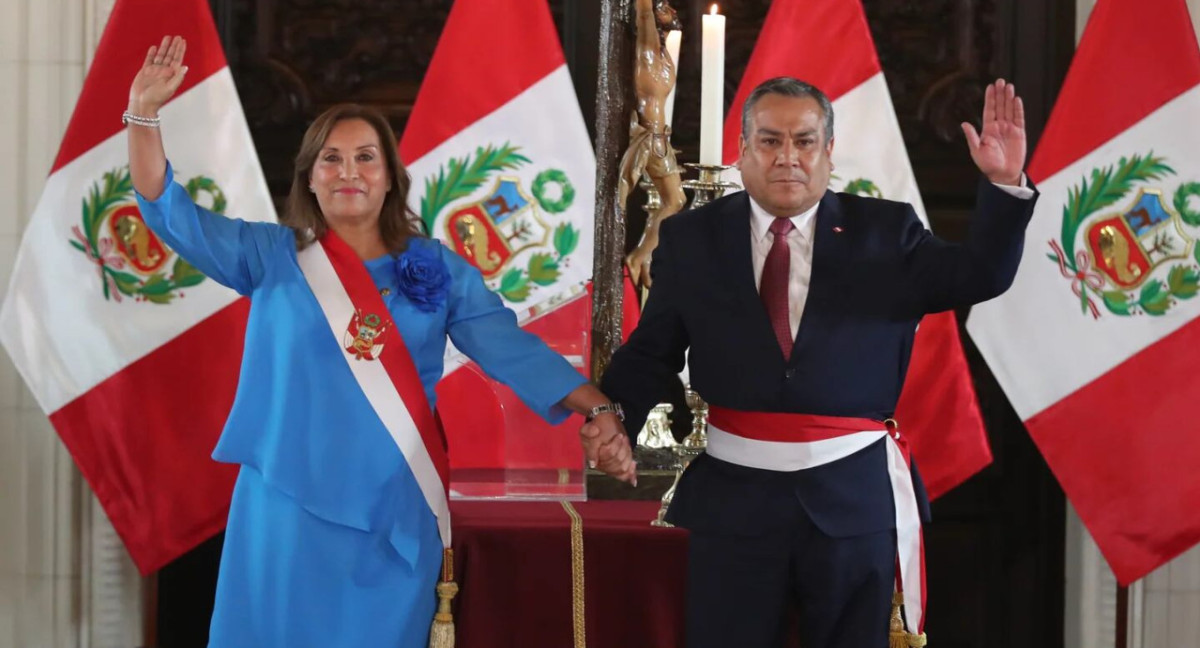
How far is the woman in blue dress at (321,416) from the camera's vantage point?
2.10 meters

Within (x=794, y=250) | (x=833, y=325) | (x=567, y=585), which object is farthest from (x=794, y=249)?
(x=567, y=585)

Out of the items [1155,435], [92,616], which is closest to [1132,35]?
[1155,435]

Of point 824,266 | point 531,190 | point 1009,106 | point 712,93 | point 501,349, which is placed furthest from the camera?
point 531,190

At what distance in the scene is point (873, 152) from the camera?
11.3 feet

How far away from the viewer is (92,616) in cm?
352

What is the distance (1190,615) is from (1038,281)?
3.22ft

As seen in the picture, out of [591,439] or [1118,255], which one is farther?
[1118,255]

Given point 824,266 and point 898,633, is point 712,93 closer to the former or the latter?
point 824,266

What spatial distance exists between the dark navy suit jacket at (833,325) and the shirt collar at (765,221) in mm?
14

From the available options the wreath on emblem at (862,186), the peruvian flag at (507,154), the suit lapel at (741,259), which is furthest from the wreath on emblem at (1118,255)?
the suit lapel at (741,259)

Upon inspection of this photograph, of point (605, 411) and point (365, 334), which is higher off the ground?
point (365, 334)

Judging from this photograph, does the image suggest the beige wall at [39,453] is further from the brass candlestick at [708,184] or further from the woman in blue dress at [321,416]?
the brass candlestick at [708,184]

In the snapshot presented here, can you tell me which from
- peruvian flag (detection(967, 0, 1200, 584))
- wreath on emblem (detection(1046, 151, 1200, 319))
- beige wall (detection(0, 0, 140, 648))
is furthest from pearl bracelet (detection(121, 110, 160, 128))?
wreath on emblem (detection(1046, 151, 1200, 319))

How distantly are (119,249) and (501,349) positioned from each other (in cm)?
147
